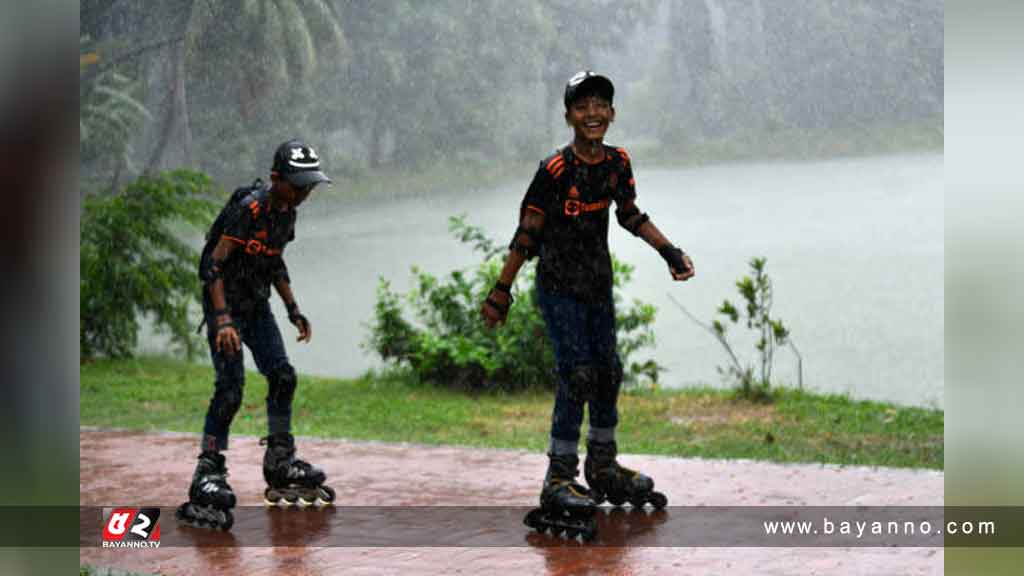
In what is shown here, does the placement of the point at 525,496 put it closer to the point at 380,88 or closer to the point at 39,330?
the point at 39,330

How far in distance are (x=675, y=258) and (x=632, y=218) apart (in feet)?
1.01

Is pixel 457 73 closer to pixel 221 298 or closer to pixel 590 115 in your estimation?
pixel 221 298

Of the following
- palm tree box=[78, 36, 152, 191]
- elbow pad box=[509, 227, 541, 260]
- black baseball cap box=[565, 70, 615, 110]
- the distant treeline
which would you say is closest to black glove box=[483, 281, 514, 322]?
elbow pad box=[509, 227, 541, 260]

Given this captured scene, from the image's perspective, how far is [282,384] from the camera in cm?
659

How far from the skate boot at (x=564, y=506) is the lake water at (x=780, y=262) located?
18.7ft

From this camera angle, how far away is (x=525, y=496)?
279 inches

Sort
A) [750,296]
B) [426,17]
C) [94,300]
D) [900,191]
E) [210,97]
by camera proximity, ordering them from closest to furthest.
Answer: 1. [750,296]
2. [900,191]
3. [94,300]
4. [426,17]
5. [210,97]

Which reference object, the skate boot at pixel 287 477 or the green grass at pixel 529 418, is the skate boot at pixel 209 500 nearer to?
the skate boot at pixel 287 477

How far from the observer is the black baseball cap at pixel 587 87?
5820 mm

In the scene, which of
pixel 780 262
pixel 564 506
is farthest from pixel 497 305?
pixel 780 262

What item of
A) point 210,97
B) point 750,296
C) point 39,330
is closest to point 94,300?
point 210,97

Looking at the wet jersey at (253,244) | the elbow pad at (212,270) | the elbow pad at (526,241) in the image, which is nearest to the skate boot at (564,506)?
the elbow pad at (526,241)

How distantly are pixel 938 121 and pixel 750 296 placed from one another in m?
2.86

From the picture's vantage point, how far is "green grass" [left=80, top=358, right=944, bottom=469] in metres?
8.70
